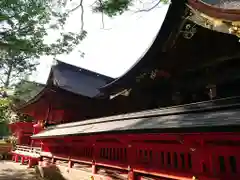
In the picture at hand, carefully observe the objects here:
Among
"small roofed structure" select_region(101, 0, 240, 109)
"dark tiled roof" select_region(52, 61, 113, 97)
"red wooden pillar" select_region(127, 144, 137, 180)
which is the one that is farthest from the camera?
"dark tiled roof" select_region(52, 61, 113, 97)

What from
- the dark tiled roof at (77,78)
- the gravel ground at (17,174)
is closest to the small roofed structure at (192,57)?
the gravel ground at (17,174)

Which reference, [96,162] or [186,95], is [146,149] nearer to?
[186,95]

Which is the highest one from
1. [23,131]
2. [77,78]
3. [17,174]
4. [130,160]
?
[77,78]

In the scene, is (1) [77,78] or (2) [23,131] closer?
(1) [77,78]

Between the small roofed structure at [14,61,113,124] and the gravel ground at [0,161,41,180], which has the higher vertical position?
the small roofed structure at [14,61,113,124]

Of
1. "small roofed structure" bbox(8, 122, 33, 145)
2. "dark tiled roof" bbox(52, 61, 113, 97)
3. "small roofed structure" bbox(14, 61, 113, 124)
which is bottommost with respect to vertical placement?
"small roofed structure" bbox(8, 122, 33, 145)

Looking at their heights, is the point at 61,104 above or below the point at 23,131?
above

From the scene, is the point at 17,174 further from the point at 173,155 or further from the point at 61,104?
the point at 173,155

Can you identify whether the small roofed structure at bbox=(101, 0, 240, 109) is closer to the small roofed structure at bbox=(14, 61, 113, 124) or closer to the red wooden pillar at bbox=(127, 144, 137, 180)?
the red wooden pillar at bbox=(127, 144, 137, 180)

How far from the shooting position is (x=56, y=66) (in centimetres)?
1905

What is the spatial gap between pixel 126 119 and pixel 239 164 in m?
3.49

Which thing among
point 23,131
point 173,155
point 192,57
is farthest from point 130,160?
point 23,131

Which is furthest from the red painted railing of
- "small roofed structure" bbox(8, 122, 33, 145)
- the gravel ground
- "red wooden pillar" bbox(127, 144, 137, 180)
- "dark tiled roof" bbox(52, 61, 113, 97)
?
"small roofed structure" bbox(8, 122, 33, 145)

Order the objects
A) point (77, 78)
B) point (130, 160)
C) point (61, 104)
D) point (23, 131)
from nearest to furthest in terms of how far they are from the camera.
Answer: point (130, 160) < point (61, 104) < point (77, 78) < point (23, 131)
